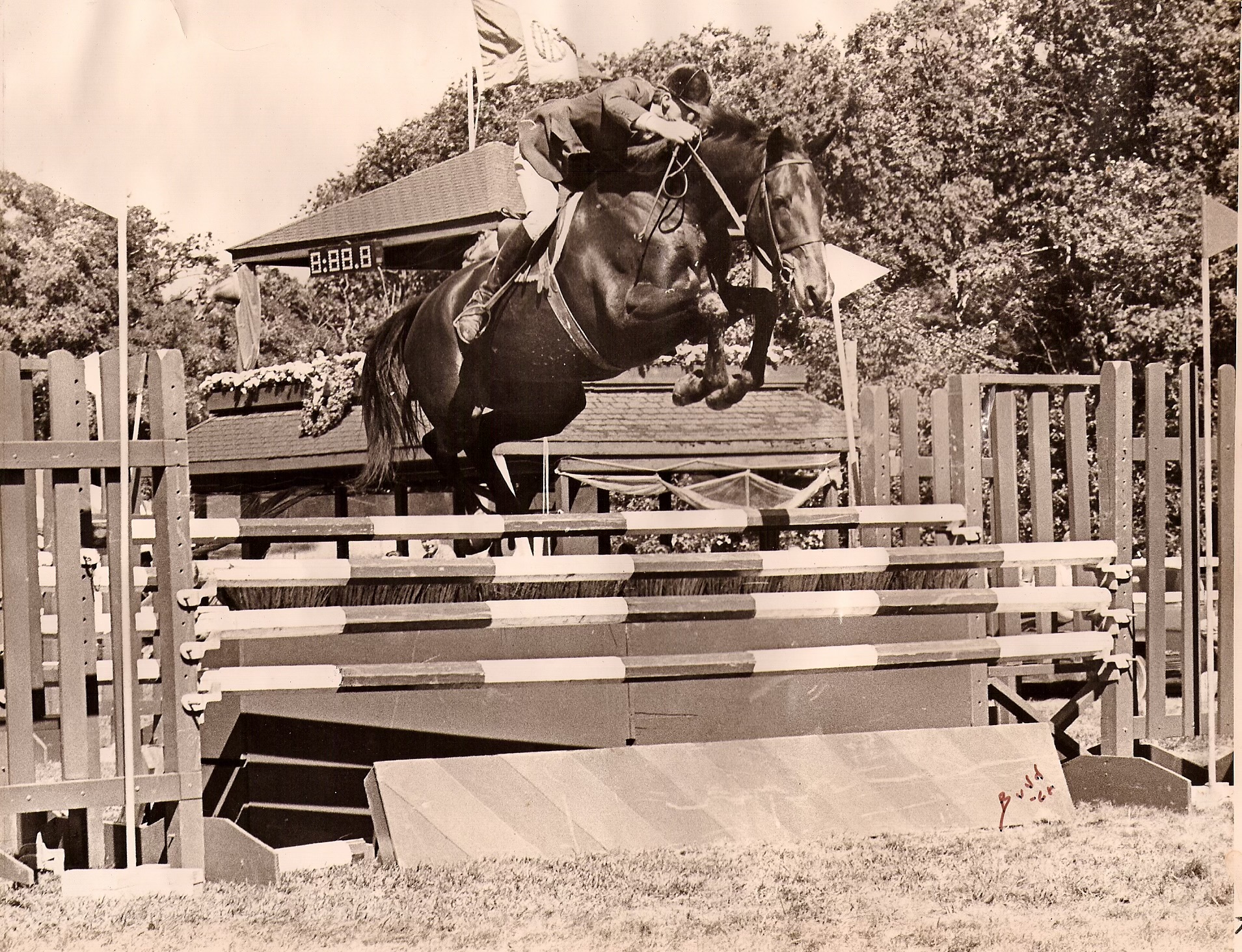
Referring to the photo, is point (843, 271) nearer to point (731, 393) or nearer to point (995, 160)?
point (731, 393)

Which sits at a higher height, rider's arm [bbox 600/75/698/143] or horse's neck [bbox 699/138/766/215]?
rider's arm [bbox 600/75/698/143]

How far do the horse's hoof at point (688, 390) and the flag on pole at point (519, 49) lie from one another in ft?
5.01

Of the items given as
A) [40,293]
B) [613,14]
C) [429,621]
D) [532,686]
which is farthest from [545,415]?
[40,293]

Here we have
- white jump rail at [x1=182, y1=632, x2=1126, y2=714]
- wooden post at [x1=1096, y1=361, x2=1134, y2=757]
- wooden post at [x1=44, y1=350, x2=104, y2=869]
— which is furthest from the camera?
wooden post at [x1=1096, y1=361, x2=1134, y2=757]

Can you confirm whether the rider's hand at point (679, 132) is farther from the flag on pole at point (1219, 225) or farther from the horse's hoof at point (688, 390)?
the flag on pole at point (1219, 225)

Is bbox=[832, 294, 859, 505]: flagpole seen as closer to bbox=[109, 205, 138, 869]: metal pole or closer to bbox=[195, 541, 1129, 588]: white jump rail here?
bbox=[195, 541, 1129, 588]: white jump rail

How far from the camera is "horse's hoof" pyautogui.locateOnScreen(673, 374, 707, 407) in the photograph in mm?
6703

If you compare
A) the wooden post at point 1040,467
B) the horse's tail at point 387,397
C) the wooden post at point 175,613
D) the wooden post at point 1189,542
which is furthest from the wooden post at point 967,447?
the wooden post at point 175,613

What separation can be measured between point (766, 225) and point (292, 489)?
277 centimetres

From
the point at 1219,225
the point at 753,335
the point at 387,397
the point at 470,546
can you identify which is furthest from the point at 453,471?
the point at 1219,225

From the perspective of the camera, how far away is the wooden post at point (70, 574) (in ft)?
11.3

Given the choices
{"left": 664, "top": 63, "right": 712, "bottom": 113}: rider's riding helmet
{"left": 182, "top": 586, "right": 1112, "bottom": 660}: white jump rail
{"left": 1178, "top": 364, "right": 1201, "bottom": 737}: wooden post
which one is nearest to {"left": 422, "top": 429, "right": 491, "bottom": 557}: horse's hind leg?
{"left": 664, "top": 63, "right": 712, "bottom": 113}: rider's riding helmet

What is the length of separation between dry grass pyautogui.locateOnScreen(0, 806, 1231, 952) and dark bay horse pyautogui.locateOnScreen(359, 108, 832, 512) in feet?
9.95

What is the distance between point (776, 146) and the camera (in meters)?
6.23
